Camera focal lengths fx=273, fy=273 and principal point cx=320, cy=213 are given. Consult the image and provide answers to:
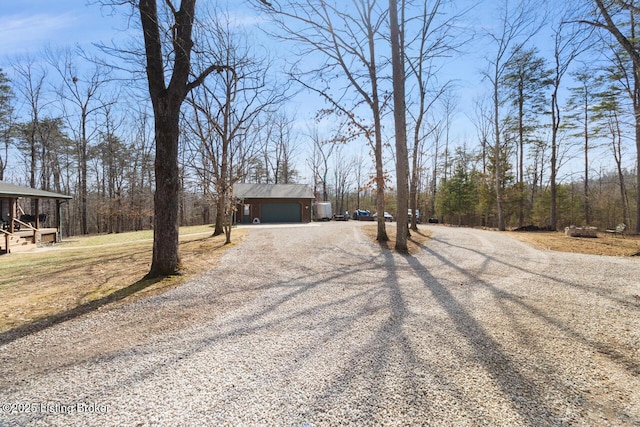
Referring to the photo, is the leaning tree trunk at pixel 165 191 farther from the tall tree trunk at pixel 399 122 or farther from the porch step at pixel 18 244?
the porch step at pixel 18 244

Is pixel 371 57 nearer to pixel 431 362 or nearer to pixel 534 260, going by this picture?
pixel 534 260

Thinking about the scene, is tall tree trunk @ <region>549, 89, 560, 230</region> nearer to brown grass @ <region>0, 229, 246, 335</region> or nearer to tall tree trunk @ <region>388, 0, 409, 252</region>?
tall tree trunk @ <region>388, 0, 409, 252</region>

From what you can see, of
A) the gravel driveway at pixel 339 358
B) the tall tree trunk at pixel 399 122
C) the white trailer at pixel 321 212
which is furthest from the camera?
the white trailer at pixel 321 212

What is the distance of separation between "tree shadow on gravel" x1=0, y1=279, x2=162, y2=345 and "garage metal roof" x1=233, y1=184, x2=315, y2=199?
1753 centimetres

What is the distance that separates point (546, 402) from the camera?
2033 millimetres

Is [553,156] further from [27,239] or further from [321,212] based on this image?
[27,239]

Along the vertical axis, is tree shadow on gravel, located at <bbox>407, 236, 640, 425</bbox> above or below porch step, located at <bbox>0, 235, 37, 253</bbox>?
below

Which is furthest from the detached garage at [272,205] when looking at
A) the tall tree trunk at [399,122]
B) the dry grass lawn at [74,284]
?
the tall tree trunk at [399,122]

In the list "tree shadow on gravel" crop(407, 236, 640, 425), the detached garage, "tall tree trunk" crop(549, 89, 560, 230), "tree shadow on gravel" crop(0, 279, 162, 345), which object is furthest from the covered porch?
"tall tree trunk" crop(549, 89, 560, 230)

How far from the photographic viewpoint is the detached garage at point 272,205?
73.5ft

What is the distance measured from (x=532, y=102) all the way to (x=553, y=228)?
855 centimetres

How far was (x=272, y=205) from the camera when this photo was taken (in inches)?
906

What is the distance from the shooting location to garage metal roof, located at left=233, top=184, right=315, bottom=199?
74.2 ft

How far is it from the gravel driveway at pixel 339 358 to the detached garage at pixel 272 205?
17720 millimetres
